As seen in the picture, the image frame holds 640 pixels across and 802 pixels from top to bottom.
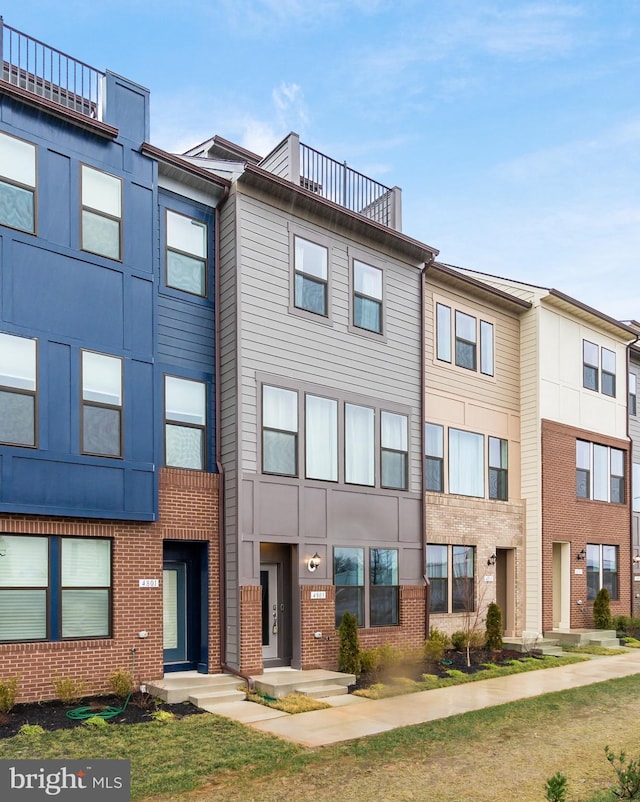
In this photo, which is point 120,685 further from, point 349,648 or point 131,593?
point 349,648

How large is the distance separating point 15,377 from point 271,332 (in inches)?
193

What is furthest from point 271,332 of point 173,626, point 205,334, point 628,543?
point 628,543

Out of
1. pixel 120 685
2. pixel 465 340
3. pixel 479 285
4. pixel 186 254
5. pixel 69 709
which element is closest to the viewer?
pixel 69 709

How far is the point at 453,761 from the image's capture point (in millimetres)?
9508

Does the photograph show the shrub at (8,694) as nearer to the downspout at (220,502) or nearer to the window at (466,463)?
the downspout at (220,502)

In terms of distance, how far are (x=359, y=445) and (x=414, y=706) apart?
574cm

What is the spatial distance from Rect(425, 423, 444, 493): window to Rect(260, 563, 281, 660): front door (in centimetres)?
502

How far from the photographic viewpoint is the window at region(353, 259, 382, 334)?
17391 mm

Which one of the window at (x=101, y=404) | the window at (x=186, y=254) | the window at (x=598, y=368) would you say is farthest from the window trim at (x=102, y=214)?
the window at (x=598, y=368)

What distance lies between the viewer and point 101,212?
44.9ft

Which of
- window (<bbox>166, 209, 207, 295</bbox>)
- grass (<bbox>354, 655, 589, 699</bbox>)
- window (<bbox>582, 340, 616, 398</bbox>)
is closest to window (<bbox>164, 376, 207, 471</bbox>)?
window (<bbox>166, 209, 207, 295</bbox>)

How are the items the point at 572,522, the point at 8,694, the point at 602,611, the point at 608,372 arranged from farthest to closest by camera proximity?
the point at 608,372
the point at 572,522
the point at 602,611
the point at 8,694

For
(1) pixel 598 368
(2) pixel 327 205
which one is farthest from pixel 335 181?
(1) pixel 598 368

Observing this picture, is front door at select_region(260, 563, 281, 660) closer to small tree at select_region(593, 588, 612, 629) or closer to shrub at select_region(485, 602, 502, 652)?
shrub at select_region(485, 602, 502, 652)
